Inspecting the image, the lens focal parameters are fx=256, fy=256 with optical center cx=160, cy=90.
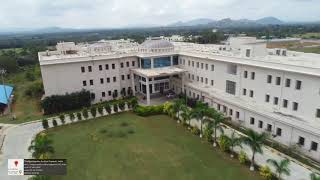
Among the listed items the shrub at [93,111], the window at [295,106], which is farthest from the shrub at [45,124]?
the window at [295,106]

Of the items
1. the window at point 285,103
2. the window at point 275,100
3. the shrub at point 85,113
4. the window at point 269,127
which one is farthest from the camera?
the shrub at point 85,113

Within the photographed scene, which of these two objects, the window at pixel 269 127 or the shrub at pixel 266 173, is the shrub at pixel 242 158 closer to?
the shrub at pixel 266 173

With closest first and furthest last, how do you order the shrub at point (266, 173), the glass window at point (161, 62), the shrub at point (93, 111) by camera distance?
the shrub at point (266, 173), the shrub at point (93, 111), the glass window at point (161, 62)

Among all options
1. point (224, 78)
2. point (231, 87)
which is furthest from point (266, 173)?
point (224, 78)

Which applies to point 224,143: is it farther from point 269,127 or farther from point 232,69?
point 232,69

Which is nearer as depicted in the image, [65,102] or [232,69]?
[232,69]

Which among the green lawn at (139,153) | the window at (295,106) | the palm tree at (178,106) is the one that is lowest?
the green lawn at (139,153)

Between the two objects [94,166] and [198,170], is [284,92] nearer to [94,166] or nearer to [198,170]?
[198,170]
